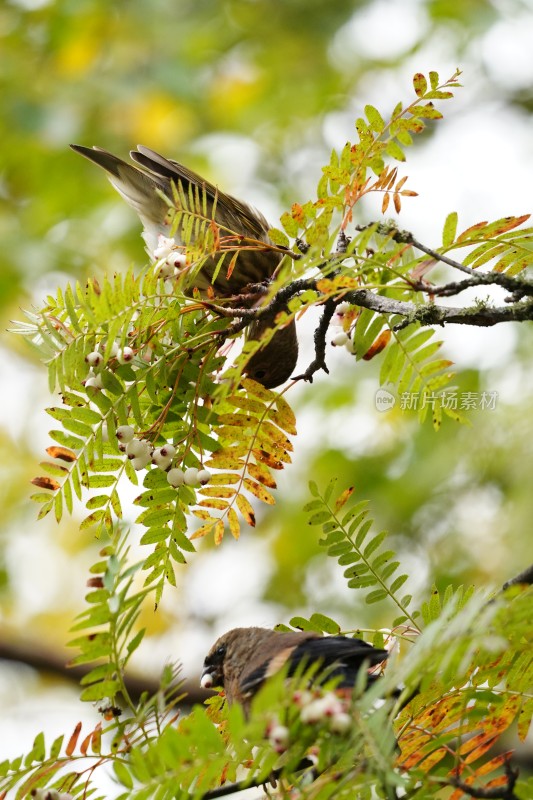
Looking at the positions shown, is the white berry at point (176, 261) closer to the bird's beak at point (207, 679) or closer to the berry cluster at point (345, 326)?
the berry cluster at point (345, 326)

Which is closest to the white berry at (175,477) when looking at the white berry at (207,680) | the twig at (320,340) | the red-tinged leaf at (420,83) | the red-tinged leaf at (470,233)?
the twig at (320,340)

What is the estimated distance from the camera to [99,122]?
718 cm

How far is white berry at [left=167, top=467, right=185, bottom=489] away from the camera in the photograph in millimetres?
1814

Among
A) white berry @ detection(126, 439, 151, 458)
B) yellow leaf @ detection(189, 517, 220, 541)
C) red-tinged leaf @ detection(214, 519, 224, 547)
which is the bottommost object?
red-tinged leaf @ detection(214, 519, 224, 547)

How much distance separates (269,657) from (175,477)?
0.39 meters

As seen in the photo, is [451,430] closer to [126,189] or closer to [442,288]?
[126,189]

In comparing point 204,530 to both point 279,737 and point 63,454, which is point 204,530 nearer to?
point 63,454

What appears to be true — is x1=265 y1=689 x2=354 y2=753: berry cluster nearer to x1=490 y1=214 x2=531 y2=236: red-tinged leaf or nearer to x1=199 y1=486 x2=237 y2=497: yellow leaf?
x1=199 y1=486 x2=237 y2=497: yellow leaf

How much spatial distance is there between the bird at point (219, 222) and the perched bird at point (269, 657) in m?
1.24

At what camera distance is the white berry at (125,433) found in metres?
1.78

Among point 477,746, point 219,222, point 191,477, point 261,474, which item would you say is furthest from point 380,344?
point 219,222

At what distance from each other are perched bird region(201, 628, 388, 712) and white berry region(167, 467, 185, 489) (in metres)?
0.33

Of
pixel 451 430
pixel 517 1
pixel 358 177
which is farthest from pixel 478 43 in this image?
pixel 358 177

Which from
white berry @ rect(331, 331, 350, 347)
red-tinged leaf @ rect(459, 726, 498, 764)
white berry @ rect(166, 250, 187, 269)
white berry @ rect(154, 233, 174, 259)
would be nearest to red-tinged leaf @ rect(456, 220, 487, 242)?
white berry @ rect(331, 331, 350, 347)
